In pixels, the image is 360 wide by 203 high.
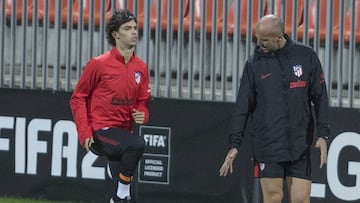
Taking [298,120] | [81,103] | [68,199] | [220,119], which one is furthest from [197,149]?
[298,120]

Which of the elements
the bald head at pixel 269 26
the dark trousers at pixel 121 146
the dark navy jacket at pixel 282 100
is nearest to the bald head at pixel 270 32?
the bald head at pixel 269 26

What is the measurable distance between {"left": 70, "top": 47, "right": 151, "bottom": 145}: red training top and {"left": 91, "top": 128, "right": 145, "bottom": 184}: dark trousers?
0.07 m

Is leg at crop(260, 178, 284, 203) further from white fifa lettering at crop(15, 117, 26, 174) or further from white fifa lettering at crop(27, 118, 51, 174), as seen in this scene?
white fifa lettering at crop(15, 117, 26, 174)

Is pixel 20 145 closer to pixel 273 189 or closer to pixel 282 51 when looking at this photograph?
pixel 273 189

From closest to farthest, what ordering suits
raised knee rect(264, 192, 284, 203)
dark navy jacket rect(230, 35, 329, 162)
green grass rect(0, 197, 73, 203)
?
dark navy jacket rect(230, 35, 329, 162), raised knee rect(264, 192, 284, 203), green grass rect(0, 197, 73, 203)

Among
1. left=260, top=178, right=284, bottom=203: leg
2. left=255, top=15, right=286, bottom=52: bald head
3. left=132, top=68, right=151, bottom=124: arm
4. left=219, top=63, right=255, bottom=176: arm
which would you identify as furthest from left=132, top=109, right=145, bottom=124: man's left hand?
left=255, top=15, right=286, bottom=52: bald head

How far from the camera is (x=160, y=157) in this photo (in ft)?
39.1

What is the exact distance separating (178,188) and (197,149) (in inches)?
16.5

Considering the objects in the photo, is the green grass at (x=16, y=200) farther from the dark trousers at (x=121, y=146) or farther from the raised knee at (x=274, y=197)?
the raised knee at (x=274, y=197)

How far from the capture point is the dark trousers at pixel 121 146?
32.3 feet

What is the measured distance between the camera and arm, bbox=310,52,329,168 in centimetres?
888

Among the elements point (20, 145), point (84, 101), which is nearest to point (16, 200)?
point (20, 145)

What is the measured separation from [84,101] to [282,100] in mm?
1793

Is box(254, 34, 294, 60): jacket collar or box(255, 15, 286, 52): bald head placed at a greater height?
box(255, 15, 286, 52): bald head
